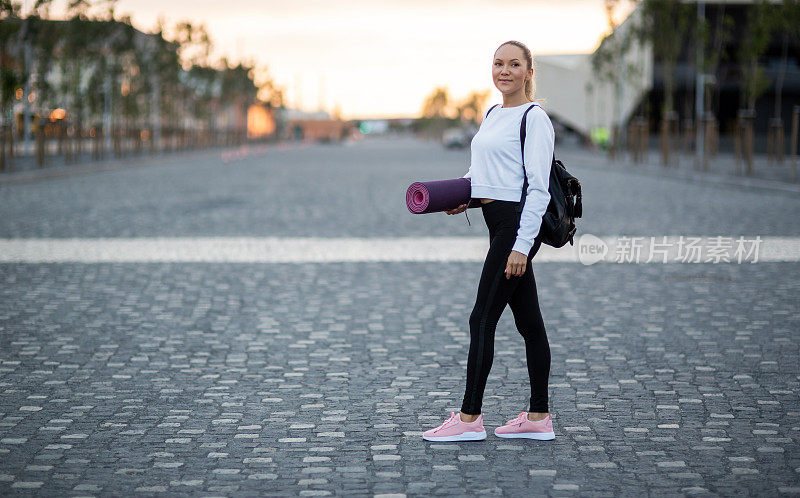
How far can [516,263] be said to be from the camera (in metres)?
4.45

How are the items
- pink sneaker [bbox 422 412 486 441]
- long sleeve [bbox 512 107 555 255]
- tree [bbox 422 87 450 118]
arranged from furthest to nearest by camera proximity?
1. tree [bbox 422 87 450 118]
2. pink sneaker [bbox 422 412 486 441]
3. long sleeve [bbox 512 107 555 255]

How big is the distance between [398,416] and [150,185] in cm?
2166

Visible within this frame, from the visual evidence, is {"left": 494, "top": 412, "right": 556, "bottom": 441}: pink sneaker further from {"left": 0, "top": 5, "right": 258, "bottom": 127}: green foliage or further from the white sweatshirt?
{"left": 0, "top": 5, "right": 258, "bottom": 127}: green foliage

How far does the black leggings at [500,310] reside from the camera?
4.54m

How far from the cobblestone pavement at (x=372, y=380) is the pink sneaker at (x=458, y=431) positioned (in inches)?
2.1

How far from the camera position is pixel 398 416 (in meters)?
5.23

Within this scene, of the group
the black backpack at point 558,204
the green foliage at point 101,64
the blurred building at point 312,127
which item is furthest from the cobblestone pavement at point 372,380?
the blurred building at point 312,127

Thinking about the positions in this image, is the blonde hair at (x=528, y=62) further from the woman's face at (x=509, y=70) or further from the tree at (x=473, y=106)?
the tree at (x=473, y=106)

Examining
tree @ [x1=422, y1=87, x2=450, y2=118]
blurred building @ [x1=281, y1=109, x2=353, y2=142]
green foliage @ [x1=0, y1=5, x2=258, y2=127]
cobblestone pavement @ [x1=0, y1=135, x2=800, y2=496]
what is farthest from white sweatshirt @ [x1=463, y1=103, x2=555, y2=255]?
tree @ [x1=422, y1=87, x2=450, y2=118]

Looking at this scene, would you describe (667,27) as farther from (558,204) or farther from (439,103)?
(439,103)

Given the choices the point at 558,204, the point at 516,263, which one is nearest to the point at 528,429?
the point at 516,263

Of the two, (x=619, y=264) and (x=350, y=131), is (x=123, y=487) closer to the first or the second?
(x=619, y=264)

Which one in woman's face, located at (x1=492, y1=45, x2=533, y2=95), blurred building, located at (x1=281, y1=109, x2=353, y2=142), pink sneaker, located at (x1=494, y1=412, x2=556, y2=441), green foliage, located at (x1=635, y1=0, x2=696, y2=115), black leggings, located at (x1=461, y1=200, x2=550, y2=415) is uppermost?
green foliage, located at (x1=635, y1=0, x2=696, y2=115)

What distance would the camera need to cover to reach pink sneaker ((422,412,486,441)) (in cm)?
472
